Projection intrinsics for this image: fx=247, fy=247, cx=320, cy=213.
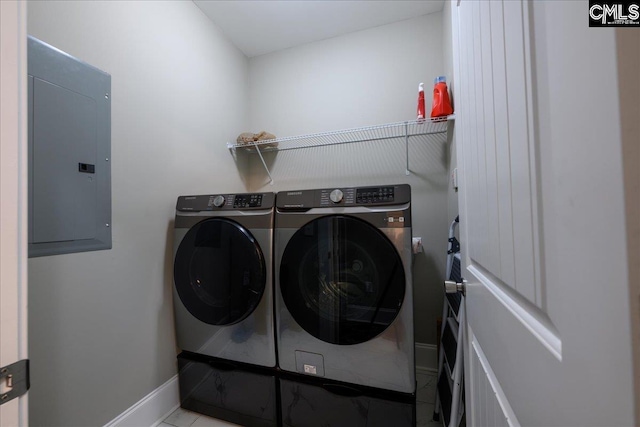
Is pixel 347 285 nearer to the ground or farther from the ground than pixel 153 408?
farther from the ground

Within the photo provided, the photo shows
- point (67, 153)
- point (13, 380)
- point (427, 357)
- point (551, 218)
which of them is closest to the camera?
point (551, 218)

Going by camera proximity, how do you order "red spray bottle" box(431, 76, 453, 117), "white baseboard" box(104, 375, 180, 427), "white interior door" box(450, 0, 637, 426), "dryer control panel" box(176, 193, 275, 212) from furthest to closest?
"red spray bottle" box(431, 76, 453, 117) → "dryer control panel" box(176, 193, 275, 212) → "white baseboard" box(104, 375, 180, 427) → "white interior door" box(450, 0, 637, 426)

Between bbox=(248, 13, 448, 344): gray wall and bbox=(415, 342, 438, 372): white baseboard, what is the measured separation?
2.0 inches

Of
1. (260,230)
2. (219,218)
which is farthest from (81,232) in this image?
(260,230)

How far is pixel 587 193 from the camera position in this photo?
25cm

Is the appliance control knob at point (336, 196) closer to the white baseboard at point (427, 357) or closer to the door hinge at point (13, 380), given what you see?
the door hinge at point (13, 380)

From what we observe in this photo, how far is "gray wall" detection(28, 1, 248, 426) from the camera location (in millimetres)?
1021

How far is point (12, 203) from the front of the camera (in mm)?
511

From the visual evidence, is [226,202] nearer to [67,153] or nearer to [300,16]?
[67,153]

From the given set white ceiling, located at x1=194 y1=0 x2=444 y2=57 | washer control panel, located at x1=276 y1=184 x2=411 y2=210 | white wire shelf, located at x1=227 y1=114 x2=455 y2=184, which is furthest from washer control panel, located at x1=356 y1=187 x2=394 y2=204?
white ceiling, located at x1=194 y1=0 x2=444 y2=57

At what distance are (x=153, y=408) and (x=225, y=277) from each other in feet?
2.74

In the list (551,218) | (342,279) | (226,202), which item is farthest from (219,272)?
(551,218)

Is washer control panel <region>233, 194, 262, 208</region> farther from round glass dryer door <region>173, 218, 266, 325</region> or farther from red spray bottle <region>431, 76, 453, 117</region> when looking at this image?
red spray bottle <region>431, 76, 453, 117</region>

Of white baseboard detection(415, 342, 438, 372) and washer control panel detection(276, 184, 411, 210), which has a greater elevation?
washer control panel detection(276, 184, 411, 210)
